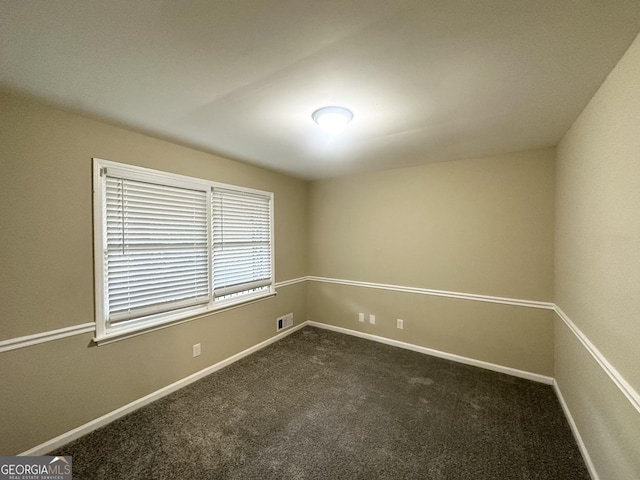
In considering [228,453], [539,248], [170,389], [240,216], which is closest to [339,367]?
[228,453]

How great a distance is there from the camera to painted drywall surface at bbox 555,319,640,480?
1.17 meters

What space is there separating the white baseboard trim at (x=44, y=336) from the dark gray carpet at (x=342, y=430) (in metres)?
0.78

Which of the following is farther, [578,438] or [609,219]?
[578,438]

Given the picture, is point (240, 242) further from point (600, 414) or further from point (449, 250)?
point (600, 414)

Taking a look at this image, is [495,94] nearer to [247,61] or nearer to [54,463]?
[247,61]

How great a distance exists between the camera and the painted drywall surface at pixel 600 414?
1168mm

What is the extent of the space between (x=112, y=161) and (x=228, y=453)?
7.82ft

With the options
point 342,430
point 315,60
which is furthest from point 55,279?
point 342,430

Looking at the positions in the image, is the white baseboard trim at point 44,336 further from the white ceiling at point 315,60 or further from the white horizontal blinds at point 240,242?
the white ceiling at point 315,60

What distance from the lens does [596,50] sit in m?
1.21

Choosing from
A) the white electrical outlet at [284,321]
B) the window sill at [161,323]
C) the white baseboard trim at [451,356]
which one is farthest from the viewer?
the white electrical outlet at [284,321]

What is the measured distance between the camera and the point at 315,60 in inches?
51.2

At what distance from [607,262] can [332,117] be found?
6.13 ft

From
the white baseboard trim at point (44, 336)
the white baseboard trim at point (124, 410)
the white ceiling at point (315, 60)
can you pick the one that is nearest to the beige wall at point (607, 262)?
the white ceiling at point (315, 60)
